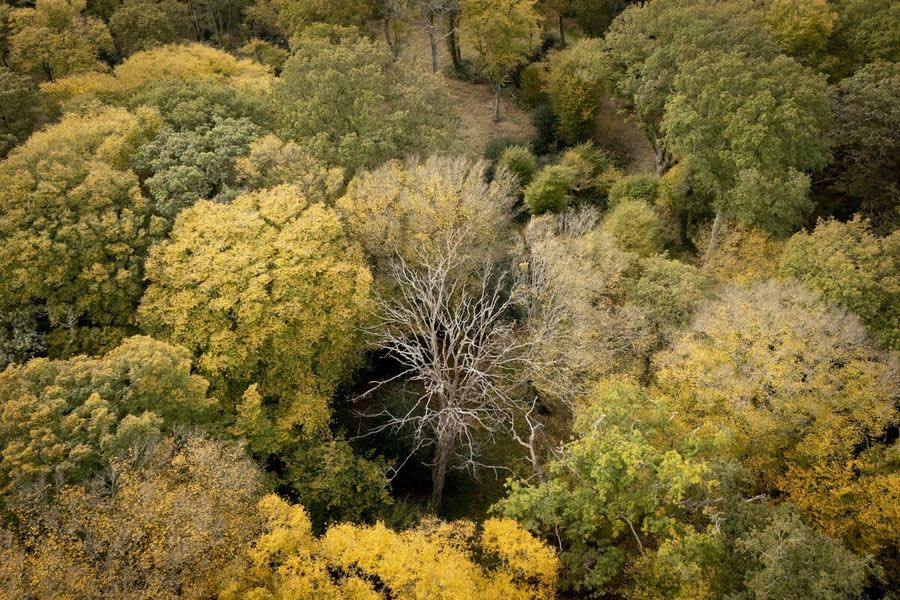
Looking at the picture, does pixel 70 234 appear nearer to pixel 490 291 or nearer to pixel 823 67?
pixel 490 291

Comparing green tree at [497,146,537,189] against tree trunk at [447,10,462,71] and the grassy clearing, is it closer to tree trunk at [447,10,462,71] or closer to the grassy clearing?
the grassy clearing

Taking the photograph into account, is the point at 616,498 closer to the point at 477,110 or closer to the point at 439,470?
the point at 439,470

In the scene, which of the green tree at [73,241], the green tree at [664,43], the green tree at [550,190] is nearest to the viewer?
the green tree at [73,241]

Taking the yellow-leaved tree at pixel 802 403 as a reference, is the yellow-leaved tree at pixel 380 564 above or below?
below

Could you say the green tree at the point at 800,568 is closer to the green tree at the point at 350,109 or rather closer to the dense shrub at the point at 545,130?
the green tree at the point at 350,109

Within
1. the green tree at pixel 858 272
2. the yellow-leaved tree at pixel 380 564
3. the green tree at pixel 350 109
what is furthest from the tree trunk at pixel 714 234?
the yellow-leaved tree at pixel 380 564
